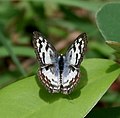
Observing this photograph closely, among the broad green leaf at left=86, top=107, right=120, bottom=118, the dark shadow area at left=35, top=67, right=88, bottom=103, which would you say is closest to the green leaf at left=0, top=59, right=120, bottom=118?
the dark shadow area at left=35, top=67, right=88, bottom=103

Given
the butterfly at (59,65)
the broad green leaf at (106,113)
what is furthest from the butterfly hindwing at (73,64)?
the broad green leaf at (106,113)

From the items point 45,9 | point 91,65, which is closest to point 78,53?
point 91,65

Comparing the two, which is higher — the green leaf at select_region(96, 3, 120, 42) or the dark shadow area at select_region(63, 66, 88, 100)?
the green leaf at select_region(96, 3, 120, 42)

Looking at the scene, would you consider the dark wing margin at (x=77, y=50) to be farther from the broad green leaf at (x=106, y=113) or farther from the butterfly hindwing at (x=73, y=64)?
the broad green leaf at (x=106, y=113)

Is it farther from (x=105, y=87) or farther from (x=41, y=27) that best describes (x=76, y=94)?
(x=41, y=27)

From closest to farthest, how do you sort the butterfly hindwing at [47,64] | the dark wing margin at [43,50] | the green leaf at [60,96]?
Answer: the green leaf at [60,96] → the butterfly hindwing at [47,64] → the dark wing margin at [43,50]

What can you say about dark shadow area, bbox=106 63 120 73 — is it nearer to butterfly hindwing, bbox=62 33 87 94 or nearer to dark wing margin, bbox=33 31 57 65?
butterfly hindwing, bbox=62 33 87 94

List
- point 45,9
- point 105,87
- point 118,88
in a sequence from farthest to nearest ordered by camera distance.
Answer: point 45,9, point 118,88, point 105,87
